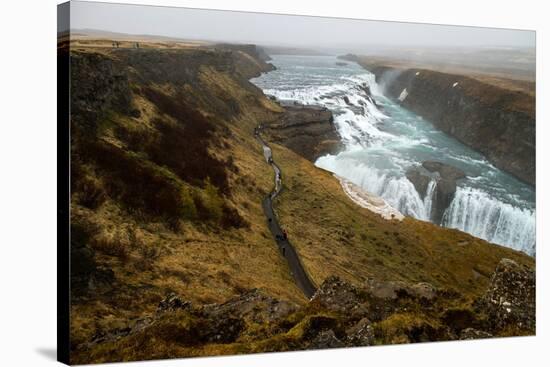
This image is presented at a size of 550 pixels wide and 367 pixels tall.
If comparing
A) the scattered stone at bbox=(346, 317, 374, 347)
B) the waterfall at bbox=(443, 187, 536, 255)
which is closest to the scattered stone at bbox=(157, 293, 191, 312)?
the scattered stone at bbox=(346, 317, 374, 347)

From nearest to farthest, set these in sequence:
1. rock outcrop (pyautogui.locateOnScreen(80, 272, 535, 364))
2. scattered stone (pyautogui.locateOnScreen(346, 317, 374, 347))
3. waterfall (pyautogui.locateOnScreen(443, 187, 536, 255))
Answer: rock outcrop (pyautogui.locateOnScreen(80, 272, 535, 364)), scattered stone (pyautogui.locateOnScreen(346, 317, 374, 347)), waterfall (pyautogui.locateOnScreen(443, 187, 536, 255))

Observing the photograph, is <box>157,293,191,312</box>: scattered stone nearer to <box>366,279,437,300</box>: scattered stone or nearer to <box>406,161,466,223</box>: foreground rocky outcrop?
<box>366,279,437,300</box>: scattered stone

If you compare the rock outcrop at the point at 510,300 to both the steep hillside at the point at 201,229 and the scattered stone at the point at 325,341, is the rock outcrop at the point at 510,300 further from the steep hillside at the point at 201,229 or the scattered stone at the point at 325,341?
the scattered stone at the point at 325,341

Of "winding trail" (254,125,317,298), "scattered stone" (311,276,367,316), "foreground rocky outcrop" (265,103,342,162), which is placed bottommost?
"scattered stone" (311,276,367,316)

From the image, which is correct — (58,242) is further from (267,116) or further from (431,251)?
(431,251)

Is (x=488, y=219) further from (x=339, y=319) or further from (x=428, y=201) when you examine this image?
(x=339, y=319)
